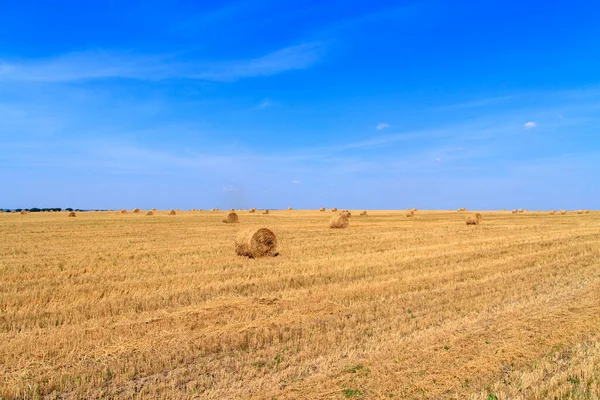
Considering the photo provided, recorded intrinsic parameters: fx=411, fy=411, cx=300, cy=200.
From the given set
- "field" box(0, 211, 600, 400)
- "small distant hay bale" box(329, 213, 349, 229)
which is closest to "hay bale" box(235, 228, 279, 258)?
"field" box(0, 211, 600, 400)

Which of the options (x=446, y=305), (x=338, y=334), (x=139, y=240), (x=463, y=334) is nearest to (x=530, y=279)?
(x=446, y=305)

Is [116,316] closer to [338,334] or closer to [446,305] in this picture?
[338,334]

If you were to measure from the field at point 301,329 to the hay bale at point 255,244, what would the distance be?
1884 millimetres

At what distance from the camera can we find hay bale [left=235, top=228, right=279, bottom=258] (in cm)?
1443

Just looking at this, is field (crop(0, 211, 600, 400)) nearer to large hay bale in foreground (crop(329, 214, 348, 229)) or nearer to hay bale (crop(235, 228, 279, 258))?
hay bale (crop(235, 228, 279, 258))

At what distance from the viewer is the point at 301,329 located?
6.39 m

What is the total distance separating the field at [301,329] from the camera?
4.51m

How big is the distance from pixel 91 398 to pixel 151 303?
3665 mm

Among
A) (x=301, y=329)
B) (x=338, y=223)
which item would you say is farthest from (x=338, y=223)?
(x=301, y=329)

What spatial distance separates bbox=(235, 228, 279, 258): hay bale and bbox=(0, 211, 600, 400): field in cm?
188

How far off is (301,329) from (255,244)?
27.2 ft

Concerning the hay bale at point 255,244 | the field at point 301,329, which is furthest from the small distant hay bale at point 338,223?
the field at point 301,329

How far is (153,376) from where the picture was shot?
15.7 ft

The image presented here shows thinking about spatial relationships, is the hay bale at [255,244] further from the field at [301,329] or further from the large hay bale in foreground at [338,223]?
the large hay bale in foreground at [338,223]
